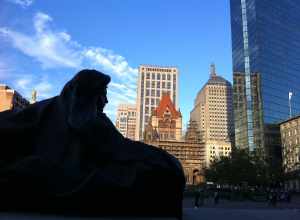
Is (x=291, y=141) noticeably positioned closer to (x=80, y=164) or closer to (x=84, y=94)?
(x=84, y=94)

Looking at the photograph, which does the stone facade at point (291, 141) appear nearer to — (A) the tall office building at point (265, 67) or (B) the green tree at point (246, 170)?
(A) the tall office building at point (265, 67)

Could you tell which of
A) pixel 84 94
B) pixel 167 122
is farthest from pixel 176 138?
pixel 84 94

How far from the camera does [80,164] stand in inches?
328

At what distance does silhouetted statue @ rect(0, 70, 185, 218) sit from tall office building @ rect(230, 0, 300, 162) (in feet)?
315

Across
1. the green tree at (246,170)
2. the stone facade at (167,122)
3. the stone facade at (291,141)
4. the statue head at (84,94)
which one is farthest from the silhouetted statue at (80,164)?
the stone facade at (167,122)

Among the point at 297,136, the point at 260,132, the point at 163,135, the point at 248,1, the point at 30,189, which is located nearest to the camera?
the point at 30,189

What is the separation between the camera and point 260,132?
104 meters

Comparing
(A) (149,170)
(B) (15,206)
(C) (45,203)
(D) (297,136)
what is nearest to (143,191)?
(A) (149,170)

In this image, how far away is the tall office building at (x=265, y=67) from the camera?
10494 centimetres

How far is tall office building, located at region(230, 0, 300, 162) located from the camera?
344 feet

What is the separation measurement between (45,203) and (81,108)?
2120 mm

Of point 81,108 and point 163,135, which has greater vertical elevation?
point 163,135

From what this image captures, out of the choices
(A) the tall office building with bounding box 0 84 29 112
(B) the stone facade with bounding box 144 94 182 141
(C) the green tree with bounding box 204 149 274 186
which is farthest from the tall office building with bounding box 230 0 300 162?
(A) the tall office building with bounding box 0 84 29 112

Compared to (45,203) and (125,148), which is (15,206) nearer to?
(45,203)
